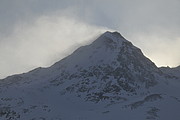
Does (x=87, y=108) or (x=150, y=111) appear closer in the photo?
(x=150, y=111)

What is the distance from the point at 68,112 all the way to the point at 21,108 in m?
20.2

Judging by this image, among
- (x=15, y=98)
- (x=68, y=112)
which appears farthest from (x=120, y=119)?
(x=15, y=98)

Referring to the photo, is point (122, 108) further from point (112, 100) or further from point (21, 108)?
point (21, 108)

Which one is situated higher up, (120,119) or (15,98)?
(15,98)

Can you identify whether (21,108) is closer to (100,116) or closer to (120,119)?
(100,116)

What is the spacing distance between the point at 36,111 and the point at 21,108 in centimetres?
837

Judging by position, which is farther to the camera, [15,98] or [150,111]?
[15,98]

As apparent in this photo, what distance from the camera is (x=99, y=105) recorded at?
608 ft

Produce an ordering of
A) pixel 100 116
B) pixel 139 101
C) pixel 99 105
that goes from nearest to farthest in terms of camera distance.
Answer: pixel 100 116 < pixel 139 101 < pixel 99 105

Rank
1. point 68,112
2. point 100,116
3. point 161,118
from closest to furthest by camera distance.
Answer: point 161,118 → point 100,116 → point 68,112

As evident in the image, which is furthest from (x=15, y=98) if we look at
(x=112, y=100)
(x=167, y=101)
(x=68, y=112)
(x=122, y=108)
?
(x=167, y=101)

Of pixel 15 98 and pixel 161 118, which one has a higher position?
pixel 15 98

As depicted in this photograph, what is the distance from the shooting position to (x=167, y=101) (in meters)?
159

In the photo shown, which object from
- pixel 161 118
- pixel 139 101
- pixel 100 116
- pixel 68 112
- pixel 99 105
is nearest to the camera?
pixel 161 118
